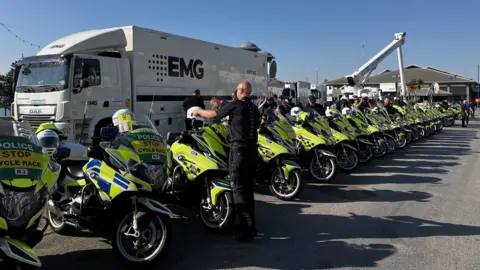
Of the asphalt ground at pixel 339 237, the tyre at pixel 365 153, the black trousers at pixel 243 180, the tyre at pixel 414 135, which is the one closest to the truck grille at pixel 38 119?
the asphalt ground at pixel 339 237

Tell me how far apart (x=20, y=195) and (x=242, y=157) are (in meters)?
2.36

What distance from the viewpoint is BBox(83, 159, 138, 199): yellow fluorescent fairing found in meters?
3.88

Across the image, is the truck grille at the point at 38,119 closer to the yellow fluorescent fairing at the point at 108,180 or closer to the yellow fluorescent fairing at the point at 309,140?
the yellow fluorescent fairing at the point at 309,140

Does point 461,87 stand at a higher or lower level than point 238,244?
higher

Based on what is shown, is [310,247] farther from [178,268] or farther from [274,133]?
[274,133]

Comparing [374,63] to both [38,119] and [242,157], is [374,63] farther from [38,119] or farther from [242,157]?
[242,157]

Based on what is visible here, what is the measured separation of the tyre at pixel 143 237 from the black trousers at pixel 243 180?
1080mm

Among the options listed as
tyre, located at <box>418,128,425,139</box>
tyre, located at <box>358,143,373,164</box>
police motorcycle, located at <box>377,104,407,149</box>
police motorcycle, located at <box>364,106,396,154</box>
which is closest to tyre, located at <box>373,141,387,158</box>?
police motorcycle, located at <box>364,106,396,154</box>

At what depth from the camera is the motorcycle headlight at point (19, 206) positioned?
10.2 feet

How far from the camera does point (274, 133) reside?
7.11 meters

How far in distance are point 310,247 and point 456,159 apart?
905 centimetres

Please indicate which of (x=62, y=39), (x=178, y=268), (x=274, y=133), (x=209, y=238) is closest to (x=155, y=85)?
(x=62, y=39)

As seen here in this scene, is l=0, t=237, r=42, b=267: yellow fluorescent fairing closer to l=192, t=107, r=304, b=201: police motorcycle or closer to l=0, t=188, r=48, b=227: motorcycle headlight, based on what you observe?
l=0, t=188, r=48, b=227: motorcycle headlight

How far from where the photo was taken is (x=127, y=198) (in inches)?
155
